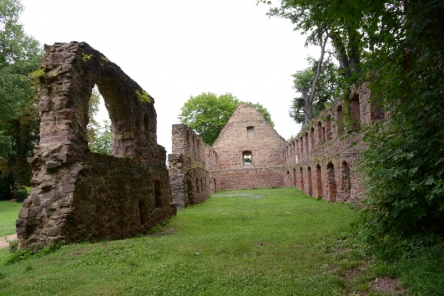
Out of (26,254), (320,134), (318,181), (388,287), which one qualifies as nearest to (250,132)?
(320,134)

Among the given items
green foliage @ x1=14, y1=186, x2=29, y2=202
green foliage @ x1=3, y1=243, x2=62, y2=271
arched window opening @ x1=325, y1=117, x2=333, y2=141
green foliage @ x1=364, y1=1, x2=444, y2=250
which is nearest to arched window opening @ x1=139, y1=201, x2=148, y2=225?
green foliage @ x1=3, y1=243, x2=62, y2=271

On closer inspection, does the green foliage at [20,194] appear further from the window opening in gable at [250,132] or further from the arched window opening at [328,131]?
the arched window opening at [328,131]

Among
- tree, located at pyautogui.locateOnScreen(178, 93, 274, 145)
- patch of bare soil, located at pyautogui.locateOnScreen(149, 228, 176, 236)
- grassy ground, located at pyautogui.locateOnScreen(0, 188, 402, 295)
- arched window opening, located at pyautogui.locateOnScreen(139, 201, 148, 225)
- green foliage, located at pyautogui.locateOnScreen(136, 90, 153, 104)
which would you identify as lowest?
patch of bare soil, located at pyautogui.locateOnScreen(149, 228, 176, 236)

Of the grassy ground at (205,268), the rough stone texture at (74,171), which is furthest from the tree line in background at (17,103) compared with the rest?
the grassy ground at (205,268)

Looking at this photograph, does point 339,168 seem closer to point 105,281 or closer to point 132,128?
point 132,128

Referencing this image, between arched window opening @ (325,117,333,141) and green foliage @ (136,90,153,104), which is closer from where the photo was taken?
green foliage @ (136,90,153,104)

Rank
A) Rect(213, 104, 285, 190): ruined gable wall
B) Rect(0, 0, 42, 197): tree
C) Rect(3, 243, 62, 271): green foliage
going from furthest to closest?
Rect(213, 104, 285, 190): ruined gable wall < Rect(0, 0, 42, 197): tree < Rect(3, 243, 62, 271): green foliage

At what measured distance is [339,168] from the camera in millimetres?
14094

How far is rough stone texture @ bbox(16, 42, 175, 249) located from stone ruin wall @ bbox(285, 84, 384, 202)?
6279 mm

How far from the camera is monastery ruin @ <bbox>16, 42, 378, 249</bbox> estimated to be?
7117 millimetres

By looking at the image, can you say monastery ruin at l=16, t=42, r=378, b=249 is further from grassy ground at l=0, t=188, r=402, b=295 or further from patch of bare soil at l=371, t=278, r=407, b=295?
patch of bare soil at l=371, t=278, r=407, b=295

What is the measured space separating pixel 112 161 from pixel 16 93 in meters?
17.5

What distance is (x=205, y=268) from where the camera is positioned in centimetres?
507

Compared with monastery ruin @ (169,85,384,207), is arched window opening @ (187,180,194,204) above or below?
below
